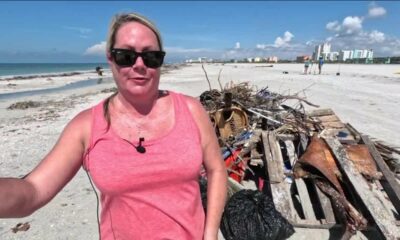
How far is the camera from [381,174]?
4.09 meters

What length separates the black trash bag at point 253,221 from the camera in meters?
3.19

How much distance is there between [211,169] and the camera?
178 cm

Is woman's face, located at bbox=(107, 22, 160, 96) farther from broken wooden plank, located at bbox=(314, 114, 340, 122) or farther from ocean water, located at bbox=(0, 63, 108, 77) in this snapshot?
ocean water, located at bbox=(0, 63, 108, 77)

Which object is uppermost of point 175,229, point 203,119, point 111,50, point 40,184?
point 111,50

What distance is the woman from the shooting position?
1466 mm

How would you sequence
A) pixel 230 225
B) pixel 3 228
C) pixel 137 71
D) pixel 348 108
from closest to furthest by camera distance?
1. pixel 137 71
2. pixel 230 225
3. pixel 3 228
4. pixel 348 108

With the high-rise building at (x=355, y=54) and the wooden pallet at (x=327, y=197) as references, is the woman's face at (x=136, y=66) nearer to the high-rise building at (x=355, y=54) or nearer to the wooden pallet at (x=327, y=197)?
the wooden pallet at (x=327, y=197)

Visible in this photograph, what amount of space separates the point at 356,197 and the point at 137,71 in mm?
3172

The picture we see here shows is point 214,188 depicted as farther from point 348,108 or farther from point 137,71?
point 348,108

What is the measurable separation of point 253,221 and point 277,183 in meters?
0.86

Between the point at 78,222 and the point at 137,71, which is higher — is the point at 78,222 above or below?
below

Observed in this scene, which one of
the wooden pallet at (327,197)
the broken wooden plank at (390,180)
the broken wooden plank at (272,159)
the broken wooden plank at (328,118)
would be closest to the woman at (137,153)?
the wooden pallet at (327,197)

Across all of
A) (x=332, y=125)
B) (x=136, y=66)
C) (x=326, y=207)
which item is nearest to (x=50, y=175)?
(x=136, y=66)

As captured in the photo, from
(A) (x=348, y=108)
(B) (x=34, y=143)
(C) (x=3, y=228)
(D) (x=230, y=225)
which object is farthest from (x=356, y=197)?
A: (A) (x=348, y=108)
